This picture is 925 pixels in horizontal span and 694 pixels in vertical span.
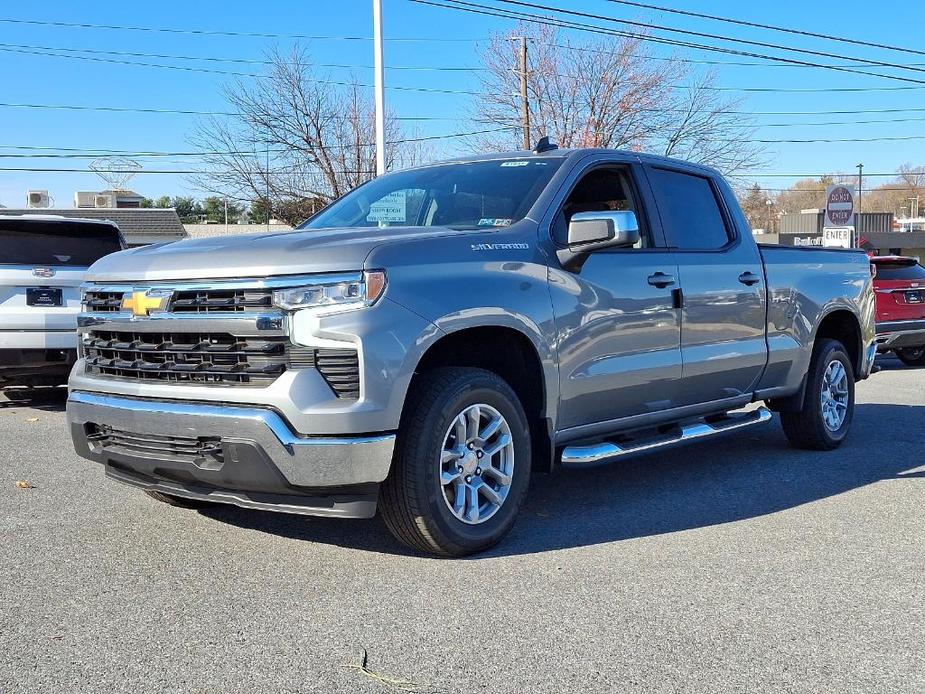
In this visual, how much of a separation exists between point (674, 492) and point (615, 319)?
134 centimetres

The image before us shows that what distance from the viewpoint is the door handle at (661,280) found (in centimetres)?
588

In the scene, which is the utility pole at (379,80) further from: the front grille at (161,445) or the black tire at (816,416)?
the front grille at (161,445)

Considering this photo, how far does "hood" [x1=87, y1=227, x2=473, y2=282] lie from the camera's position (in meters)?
4.38

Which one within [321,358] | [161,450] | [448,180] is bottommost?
[161,450]

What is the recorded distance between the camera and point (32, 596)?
4.17 metres

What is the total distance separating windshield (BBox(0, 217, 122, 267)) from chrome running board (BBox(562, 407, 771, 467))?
Answer: 5.70m

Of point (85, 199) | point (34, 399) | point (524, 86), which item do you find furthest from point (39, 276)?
point (85, 199)

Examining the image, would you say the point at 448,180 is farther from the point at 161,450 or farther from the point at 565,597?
the point at 565,597

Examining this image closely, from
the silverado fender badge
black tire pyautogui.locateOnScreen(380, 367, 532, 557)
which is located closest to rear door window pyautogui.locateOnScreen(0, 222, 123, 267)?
the silverado fender badge

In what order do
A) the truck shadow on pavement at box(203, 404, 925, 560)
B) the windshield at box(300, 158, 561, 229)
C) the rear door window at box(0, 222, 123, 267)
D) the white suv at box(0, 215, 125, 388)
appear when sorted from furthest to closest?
the rear door window at box(0, 222, 123, 267)
the white suv at box(0, 215, 125, 388)
the windshield at box(300, 158, 561, 229)
the truck shadow on pavement at box(203, 404, 925, 560)

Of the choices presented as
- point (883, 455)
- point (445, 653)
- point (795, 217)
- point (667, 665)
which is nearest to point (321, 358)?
point (445, 653)

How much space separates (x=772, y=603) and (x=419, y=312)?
190 centimetres

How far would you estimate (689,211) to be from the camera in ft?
21.8

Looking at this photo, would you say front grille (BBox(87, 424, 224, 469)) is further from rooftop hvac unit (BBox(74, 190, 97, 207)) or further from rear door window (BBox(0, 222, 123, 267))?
rooftop hvac unit (BBox(74, 190, 97, 207))
